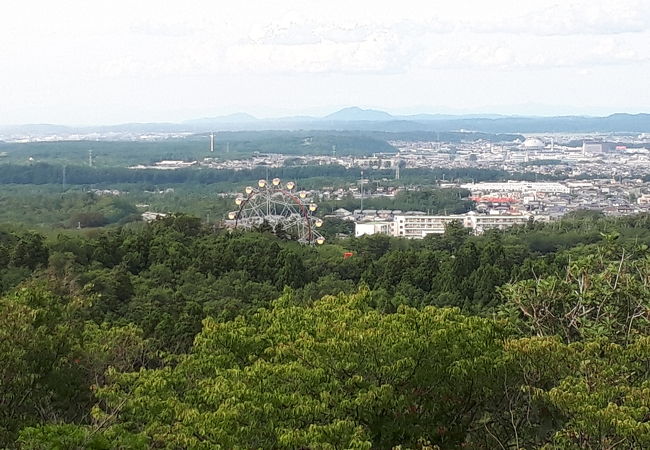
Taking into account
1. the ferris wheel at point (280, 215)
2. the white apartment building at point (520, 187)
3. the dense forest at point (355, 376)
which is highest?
the dense forest at point (355, 376)

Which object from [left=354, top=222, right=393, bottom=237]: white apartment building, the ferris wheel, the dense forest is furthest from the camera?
[left=354, top=222, right=393, bottom=237]: white apartment building

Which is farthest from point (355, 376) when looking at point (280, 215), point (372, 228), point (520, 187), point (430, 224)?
point (520, 187)

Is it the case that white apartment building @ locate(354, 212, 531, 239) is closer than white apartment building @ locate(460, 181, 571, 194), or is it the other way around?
white apartment building @ locate(354, 212, 531, 239)

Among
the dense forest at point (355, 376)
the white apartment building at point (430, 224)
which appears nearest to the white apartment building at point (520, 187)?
the white apartment building at point (430, 224)

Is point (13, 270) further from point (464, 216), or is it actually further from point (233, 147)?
point (233, 147)

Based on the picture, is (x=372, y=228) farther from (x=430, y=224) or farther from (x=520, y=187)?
(x=520, y=187)

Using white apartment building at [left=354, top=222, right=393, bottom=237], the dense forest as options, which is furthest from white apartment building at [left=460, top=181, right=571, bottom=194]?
the dense forest

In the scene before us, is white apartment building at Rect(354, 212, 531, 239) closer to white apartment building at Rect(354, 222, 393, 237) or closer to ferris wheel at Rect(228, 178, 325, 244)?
white apartment building at Rect(354, 222, 393, 237)

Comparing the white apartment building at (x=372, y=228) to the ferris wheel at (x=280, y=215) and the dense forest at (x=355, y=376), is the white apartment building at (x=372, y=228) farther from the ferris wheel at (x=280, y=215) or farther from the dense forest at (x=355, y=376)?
the dense forest at (x=355, y=376)
